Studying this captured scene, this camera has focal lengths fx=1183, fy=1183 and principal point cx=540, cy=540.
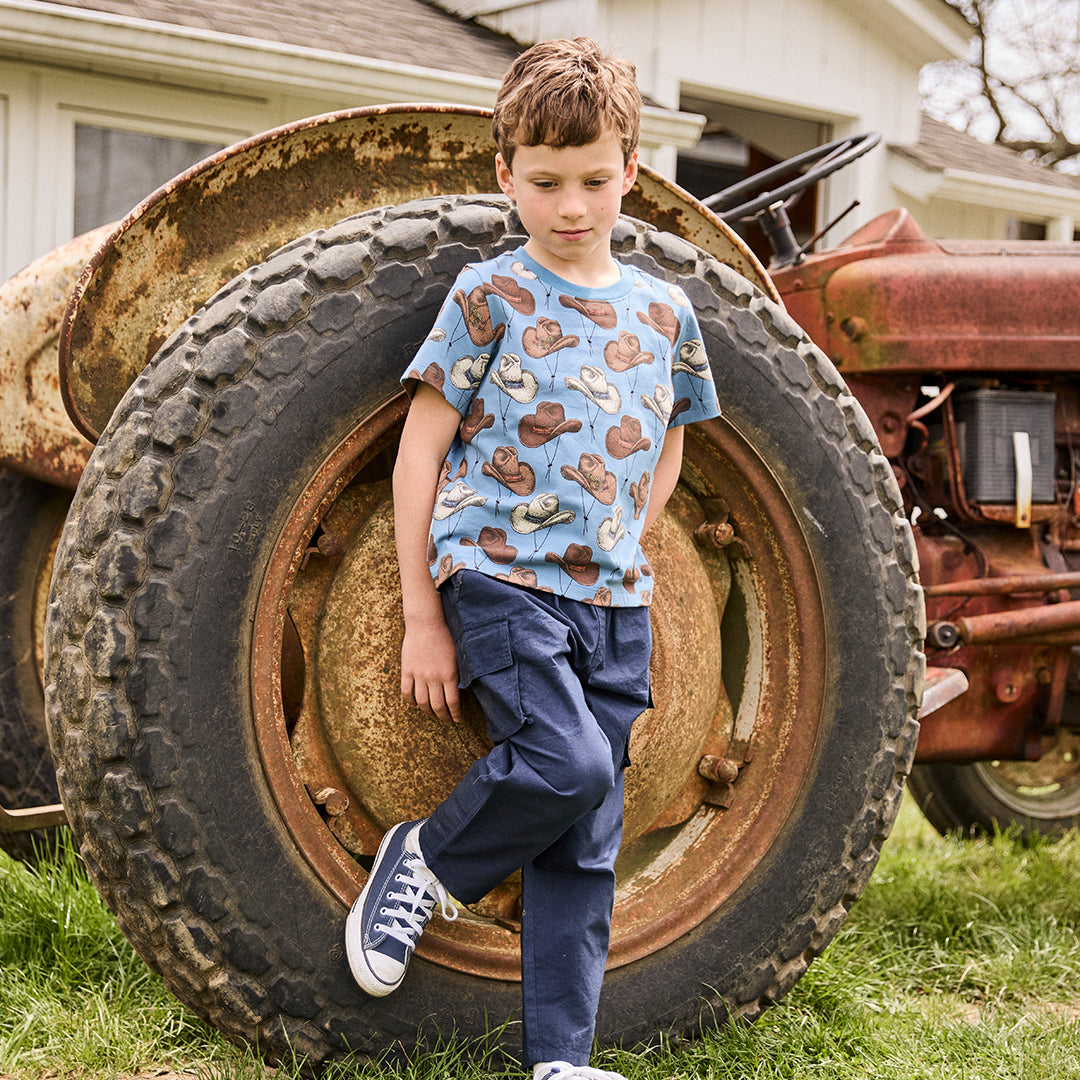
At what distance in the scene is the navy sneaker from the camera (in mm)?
1601

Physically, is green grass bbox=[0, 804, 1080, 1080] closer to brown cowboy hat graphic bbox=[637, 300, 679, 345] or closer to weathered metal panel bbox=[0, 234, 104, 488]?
weathered metal panel bbox=[0, 234, 104, 488]

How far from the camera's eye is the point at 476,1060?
169 cm

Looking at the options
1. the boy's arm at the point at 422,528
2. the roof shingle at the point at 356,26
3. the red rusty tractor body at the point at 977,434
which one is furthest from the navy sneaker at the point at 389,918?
the roof shingle at the point at 356,26

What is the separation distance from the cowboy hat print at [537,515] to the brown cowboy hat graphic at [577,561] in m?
0.04

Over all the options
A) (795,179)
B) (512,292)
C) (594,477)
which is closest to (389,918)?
(594,477)

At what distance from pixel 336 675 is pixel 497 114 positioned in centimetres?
83

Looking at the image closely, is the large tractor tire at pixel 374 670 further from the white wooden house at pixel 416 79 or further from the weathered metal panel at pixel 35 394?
the white wooden house at pixel 416 79

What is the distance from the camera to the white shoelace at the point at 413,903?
161 centimetres

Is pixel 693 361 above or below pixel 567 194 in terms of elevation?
below

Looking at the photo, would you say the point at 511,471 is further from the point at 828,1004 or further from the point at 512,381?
the point at 828,1004

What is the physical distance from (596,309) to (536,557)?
375mm

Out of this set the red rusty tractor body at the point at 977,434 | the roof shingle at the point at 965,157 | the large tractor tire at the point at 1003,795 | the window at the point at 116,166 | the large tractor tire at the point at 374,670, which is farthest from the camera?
the roof shingle at the point at 965,157

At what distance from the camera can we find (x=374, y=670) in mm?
1740

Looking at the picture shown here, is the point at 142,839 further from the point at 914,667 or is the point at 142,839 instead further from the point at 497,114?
the point at 914,667
